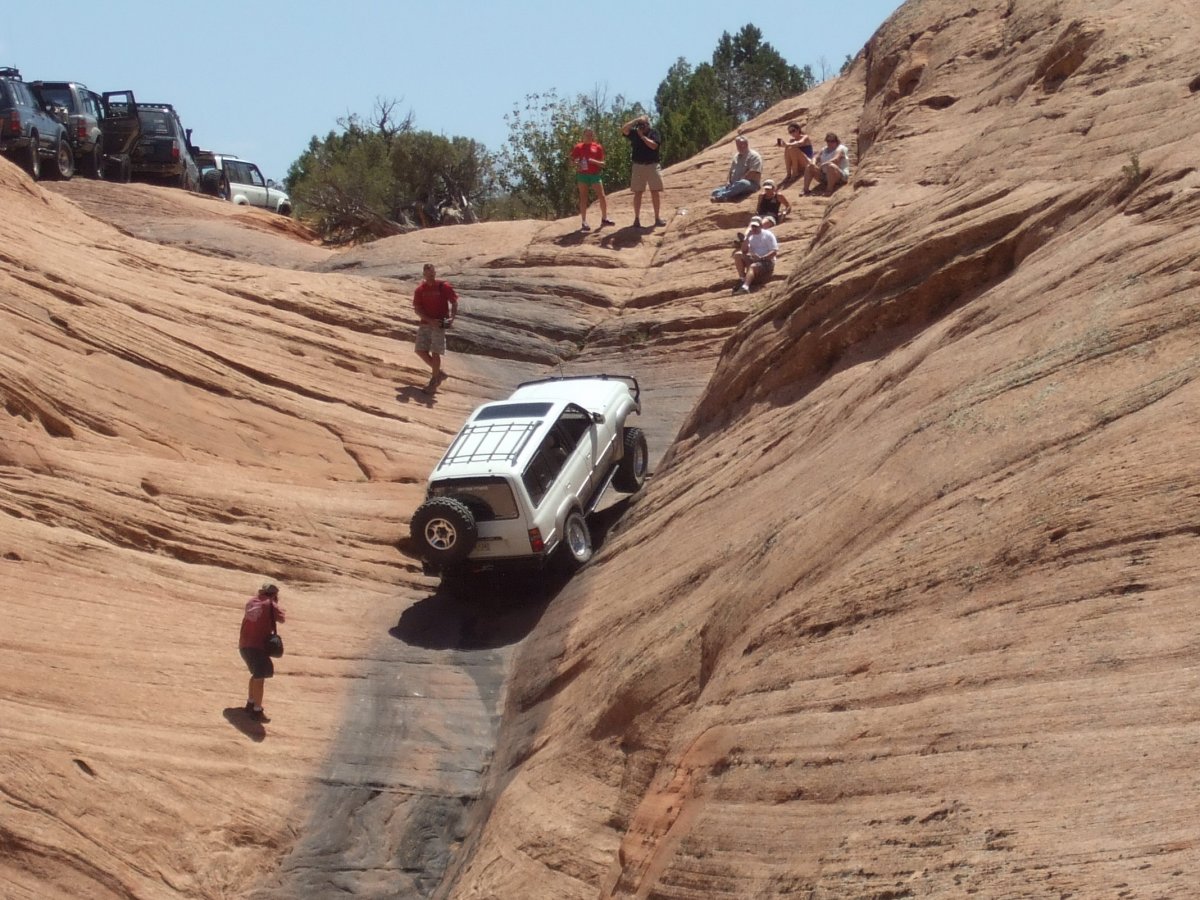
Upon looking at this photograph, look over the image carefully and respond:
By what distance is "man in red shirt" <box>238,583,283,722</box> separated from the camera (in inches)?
481

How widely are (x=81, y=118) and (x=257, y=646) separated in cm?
2101

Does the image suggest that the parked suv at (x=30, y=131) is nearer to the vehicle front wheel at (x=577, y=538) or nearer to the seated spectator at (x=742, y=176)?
the seated spectator at (x=742, y=176)

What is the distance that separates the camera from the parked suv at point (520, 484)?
14.3m

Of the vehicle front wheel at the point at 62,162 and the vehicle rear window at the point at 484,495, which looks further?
the vehicle front wheel at the point at 62,162

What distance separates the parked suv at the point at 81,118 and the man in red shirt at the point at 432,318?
12039 millimetres

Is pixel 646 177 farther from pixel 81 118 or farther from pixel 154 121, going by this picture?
pixel 154 121

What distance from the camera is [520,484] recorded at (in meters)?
14.4

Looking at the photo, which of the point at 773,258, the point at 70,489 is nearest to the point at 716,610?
the point at 70,489

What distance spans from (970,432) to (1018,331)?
1445 millimetres

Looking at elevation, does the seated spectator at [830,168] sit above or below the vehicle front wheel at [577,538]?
above

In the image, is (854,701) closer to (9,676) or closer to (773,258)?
(9,676)

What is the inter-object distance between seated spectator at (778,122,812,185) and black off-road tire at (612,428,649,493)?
849 cm

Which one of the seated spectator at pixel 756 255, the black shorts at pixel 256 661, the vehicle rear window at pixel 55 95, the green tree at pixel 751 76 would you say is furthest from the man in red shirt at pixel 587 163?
the green tree at pixel 751 76

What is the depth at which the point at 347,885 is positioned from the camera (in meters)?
10.7
